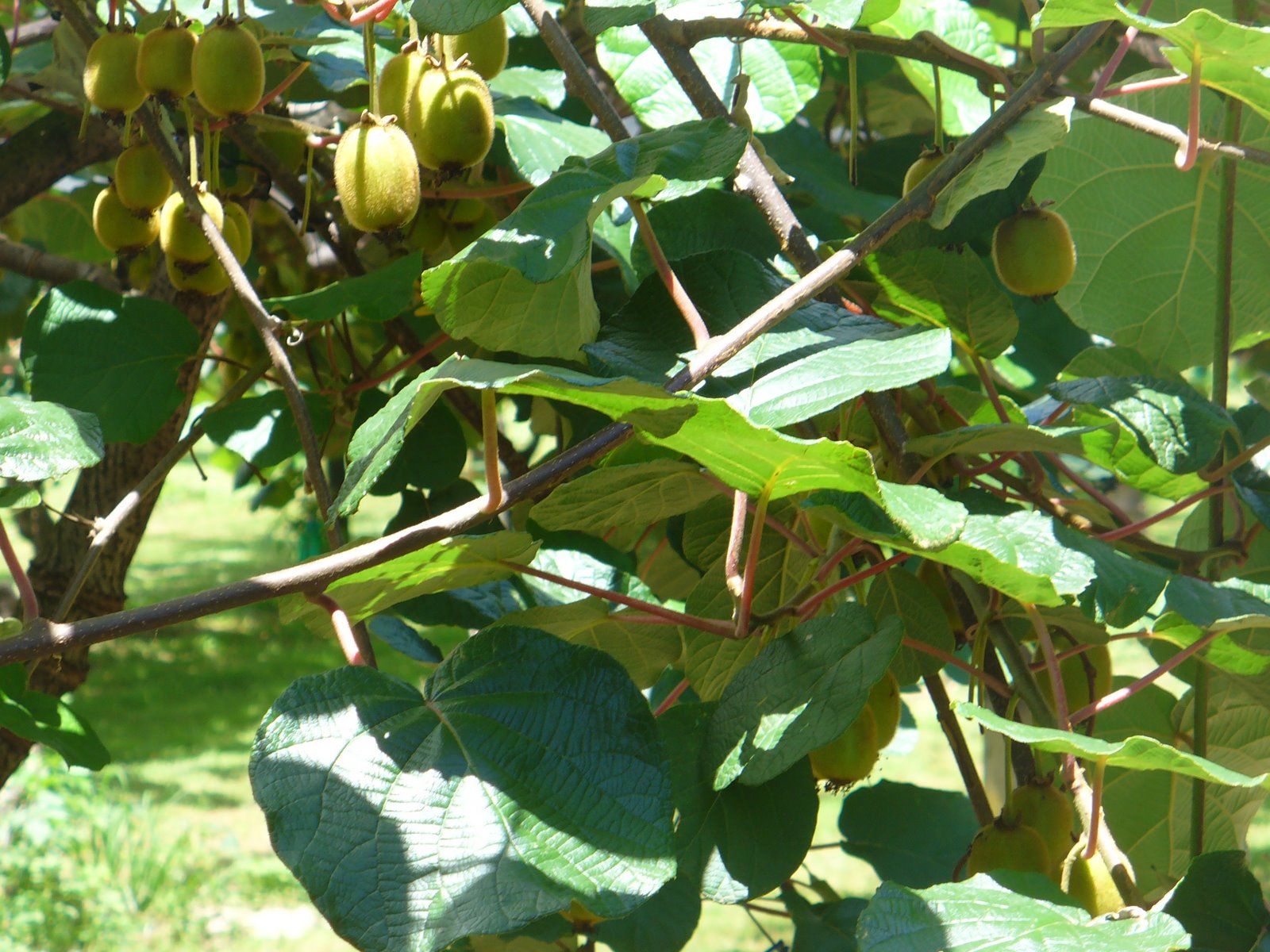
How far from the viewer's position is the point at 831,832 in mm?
3619

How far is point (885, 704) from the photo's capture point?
0.73 meters

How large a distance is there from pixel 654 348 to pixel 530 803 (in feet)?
0.85

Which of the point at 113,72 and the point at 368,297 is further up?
the point at 113,72

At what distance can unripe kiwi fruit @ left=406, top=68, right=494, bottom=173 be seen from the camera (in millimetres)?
660

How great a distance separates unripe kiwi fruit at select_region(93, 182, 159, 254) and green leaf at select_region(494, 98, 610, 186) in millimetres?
269

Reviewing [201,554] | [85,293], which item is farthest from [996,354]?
[201,554]

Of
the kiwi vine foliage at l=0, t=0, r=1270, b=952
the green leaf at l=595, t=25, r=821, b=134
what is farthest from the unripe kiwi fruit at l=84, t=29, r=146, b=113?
the green leaf at l=595, t=25, r=821, b=134

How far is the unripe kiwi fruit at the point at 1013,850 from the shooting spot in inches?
24.2

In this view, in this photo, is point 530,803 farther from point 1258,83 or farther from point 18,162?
point 18,162

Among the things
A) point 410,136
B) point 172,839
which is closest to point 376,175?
point 410,136

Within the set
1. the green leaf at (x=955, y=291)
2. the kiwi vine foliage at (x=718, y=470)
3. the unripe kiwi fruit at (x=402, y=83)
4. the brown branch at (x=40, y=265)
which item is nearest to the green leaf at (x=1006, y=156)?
the kiwi vine foliage at (x=718, y=470)

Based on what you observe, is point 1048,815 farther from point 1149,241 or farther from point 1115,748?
point 1149,241

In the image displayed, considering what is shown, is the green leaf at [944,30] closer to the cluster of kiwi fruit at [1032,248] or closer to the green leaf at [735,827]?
the cluster of kiwi fruit at [1032,248]

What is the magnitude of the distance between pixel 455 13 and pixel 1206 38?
37 centimetres
